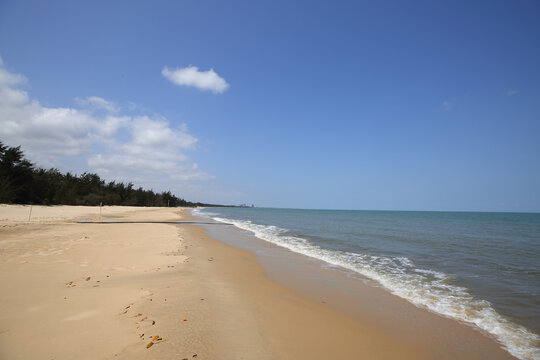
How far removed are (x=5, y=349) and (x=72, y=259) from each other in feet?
19.0

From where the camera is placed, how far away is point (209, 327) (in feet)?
11.7

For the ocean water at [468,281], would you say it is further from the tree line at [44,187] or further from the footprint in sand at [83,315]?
the tree line at [44,187]

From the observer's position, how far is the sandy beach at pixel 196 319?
10.1 ft

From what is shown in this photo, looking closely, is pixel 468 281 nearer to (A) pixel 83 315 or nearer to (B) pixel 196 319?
(B) pixel 196 319

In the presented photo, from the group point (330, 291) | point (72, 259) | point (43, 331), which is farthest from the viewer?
point (72, 259)

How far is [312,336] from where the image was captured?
3.74 m

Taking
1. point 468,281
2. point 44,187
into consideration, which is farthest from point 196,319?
point 44,187

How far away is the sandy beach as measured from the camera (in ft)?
10.1

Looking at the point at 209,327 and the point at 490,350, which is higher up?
the point at 209,327

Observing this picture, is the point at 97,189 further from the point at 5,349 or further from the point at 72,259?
the point at 5,349

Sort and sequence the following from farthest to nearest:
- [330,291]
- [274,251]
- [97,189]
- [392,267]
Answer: [97,189] → [274,251] → [392,267] → [330,291]

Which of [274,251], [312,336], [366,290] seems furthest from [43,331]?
[274,251]

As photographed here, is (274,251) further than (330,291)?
Yes

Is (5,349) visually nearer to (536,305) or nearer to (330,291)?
(330,291)
